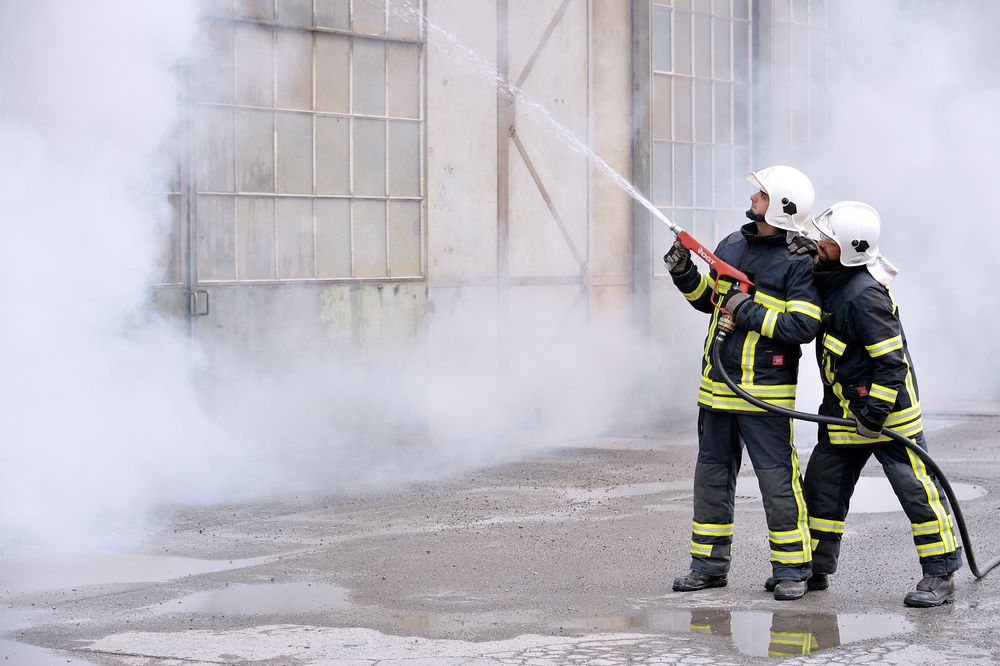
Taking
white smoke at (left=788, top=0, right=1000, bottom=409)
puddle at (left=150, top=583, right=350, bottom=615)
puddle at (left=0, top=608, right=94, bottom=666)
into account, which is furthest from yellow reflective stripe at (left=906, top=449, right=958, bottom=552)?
white smoke at (left=788, top=0, right=1000, bottom=409)

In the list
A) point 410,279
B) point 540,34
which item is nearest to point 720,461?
point 410,279

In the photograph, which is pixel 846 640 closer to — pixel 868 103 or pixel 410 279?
pixel 410 279

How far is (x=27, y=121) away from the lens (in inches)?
285

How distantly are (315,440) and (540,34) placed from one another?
4422 millimetres

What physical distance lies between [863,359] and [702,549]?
39.7 inches

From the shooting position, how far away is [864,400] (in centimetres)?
543

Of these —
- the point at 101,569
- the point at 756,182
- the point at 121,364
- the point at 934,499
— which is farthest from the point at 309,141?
the point at 934,499

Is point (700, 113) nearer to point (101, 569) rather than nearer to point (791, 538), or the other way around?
point (791, 538)

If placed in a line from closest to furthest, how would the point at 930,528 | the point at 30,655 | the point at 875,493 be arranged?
the point at 30,655 < the point at 930,528 < the point at 875,493

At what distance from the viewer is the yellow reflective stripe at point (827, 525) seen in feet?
18.6

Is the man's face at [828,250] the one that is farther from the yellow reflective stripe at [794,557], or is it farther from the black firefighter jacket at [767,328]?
the yellow reflective stripe at [794,557]

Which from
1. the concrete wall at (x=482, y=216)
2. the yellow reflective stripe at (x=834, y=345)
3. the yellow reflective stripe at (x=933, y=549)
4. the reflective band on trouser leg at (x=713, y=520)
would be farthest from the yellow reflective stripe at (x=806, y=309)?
the concrete wall at (x=482, y=216)

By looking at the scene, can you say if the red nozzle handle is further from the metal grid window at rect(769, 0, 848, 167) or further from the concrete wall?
the metal grid window at rect(769, 0, 848, 167)

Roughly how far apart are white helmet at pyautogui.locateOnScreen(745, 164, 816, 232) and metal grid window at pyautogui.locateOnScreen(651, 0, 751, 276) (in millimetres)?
7989
